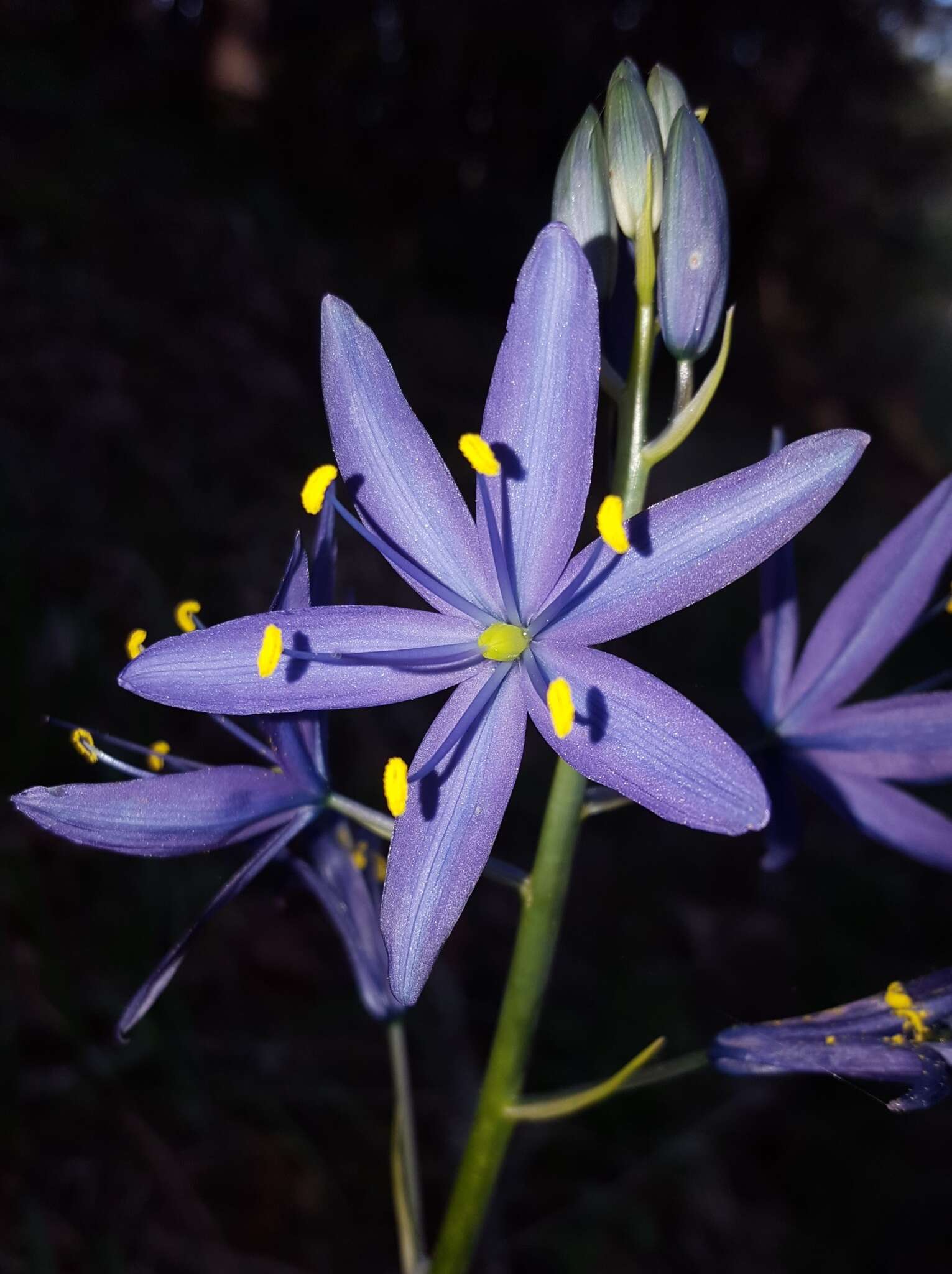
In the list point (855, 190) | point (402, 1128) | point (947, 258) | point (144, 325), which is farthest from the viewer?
point (947, 258)

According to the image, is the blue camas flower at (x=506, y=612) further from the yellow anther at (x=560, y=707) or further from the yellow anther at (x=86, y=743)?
the yellow anther at (x=86, y=743)

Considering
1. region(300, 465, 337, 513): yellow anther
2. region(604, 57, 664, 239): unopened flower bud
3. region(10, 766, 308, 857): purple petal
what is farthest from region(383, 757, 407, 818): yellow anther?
region(604, 57, 664, 239): unopened flower bud

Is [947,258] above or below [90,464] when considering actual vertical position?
above

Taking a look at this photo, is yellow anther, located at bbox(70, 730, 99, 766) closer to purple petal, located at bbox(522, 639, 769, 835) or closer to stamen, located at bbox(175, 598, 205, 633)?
stamen, located at bbox(175, 598, 205, 633)

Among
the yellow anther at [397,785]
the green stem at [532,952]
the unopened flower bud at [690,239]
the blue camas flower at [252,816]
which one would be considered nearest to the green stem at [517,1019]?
the green stem at [532,952]

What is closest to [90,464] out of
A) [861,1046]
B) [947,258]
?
[861,1046]

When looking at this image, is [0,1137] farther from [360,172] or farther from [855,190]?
[855,190]
